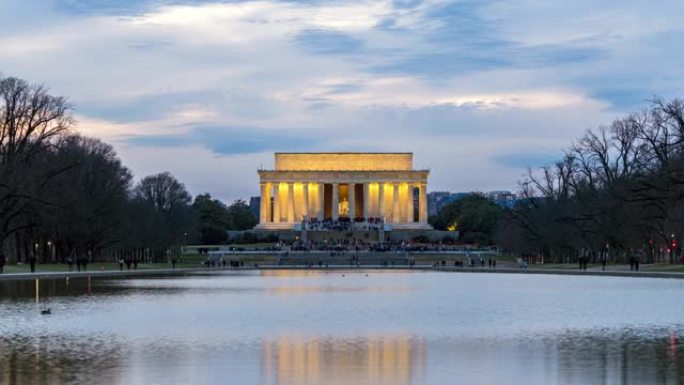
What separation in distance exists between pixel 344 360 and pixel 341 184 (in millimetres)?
132597

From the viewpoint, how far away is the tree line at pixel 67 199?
73.0 metres

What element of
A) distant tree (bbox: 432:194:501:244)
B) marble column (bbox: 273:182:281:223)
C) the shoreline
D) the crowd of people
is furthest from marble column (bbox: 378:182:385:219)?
the shoreline

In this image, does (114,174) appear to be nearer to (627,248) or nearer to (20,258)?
(20,258)

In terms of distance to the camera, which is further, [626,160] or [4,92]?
[626,160]

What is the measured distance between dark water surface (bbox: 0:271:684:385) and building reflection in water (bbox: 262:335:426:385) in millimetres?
34

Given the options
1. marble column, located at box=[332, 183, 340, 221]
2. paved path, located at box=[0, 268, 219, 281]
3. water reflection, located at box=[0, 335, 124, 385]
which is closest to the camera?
water reflection, located at box=[0, 335, 124, 385]

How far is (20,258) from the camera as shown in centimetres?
9344

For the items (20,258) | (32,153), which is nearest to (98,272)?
(32,153)

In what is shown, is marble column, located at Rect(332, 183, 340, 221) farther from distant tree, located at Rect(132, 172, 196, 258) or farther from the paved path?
the paved path

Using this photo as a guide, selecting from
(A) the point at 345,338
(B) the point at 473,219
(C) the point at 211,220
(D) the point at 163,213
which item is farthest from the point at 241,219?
(A) the point at 345,338

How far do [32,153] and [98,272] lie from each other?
8.60 m

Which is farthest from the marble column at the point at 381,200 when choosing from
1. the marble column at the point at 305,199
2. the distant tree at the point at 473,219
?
the distant tree at the point at 473,219

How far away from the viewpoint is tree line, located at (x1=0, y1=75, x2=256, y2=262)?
240ft

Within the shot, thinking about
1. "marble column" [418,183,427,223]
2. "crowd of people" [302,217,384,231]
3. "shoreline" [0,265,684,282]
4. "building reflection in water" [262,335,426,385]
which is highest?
"marble column" [418,183,427,223]
